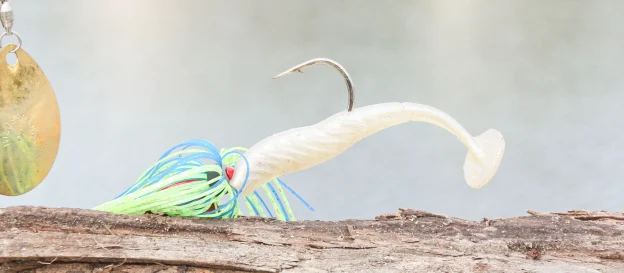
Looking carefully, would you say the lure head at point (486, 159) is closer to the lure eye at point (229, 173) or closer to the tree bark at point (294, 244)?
the tree bark at point (294, 244)

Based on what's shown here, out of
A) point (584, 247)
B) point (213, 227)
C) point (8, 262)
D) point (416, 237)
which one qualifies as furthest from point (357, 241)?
point (8, 262)

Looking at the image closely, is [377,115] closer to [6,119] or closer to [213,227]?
[213,227]

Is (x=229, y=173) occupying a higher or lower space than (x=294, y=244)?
higher

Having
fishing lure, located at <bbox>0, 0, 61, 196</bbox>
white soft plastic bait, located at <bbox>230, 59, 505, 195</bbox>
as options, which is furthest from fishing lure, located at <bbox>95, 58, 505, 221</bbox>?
fishing lure, located at <bbox>0, 0, 61, 196</bbox>

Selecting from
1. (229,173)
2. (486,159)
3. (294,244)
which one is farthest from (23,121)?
(486,159)

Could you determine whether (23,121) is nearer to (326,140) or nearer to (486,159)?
(326,140)

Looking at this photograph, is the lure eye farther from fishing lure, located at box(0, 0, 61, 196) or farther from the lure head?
the lure head

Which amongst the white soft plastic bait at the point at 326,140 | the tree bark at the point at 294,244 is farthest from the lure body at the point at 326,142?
the tree bark at the point at 294,244
